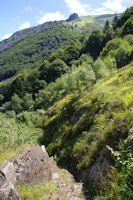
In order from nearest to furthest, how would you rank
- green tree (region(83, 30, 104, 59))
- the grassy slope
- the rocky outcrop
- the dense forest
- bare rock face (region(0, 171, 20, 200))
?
bare rock face (region(0, 171, 20, 200)) → the rocky outcrop → the dense forest → the grassy slope → green tree (region(83, 30, 104, 59))

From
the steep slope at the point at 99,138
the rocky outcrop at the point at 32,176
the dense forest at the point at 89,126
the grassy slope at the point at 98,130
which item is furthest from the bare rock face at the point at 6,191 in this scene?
the grassy slope at the point at 98,130

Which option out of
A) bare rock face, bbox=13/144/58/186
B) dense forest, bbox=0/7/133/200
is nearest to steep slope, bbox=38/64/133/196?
dense forest, bbox=0/7/133/200

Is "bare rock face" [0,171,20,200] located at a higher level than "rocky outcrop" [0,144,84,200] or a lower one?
higher

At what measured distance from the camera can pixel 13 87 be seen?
5266 centimetres

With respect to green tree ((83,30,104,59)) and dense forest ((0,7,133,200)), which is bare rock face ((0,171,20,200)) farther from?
green tree ((83,30,104,59))

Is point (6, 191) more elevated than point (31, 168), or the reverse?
point (6, 191)

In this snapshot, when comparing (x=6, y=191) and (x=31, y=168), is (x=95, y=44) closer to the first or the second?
(x=31, y=168)

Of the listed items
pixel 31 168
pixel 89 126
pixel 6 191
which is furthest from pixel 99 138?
pixel 6 191

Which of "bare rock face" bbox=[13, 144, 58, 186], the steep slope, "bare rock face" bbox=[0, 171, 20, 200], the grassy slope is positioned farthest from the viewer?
the grassy slope

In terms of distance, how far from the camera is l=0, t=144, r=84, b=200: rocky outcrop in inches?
164

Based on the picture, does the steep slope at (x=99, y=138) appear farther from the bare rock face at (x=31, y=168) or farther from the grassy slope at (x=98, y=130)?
the bare rock face at (x=31, y=168)

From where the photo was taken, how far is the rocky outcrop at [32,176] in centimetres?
416

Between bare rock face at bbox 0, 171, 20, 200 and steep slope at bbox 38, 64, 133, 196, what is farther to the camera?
steep slope at bbox 38, 64, 133, 196

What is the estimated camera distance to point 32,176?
5641 mm
